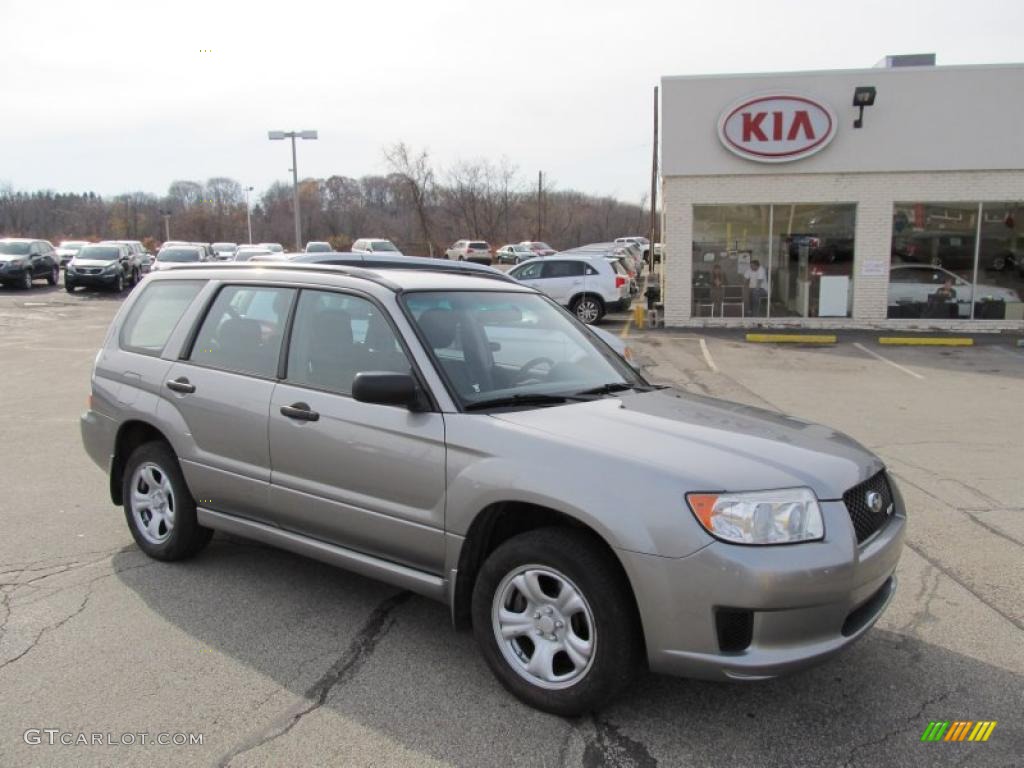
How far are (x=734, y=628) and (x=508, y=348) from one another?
5.99 ft

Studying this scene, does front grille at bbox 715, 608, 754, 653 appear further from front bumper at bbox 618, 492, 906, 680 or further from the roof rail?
the roof rail

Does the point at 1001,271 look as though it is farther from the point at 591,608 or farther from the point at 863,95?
the point at 591,608

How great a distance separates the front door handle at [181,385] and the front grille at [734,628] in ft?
10.1

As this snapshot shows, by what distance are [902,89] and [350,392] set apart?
17.6 meters

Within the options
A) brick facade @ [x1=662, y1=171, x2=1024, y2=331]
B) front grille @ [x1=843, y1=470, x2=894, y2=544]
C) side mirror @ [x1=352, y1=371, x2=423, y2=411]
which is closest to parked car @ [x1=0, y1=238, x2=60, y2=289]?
brick facade @ [x1=662, y1=171, x2=1024, y2=331]

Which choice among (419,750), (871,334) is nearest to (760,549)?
(419,750)

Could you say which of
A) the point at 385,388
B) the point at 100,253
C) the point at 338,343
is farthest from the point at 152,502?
the point at 100,253

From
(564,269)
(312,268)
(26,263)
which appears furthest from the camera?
(26,263)

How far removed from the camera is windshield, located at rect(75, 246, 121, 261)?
95.7 ft

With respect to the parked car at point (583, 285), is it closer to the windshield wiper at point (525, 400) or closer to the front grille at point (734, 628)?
the windshield wiper at point (525, 400)

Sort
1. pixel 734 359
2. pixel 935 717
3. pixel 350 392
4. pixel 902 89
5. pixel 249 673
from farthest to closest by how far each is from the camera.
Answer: pixel 902 89 → pixel 734 359 → pixel 350 392 → pixel 249 673 → pixel 935 717

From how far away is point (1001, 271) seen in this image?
59.6ft

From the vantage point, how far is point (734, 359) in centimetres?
1439

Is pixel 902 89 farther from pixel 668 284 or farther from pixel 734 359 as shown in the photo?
pixel 734 359
